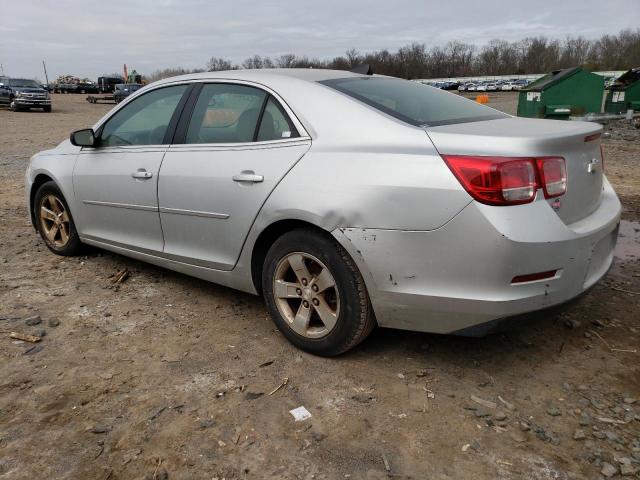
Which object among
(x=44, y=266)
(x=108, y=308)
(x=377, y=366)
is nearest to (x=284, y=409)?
(x=377, y=366)

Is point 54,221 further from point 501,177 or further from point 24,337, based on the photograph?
point 501,177

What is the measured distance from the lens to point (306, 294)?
2975 mm

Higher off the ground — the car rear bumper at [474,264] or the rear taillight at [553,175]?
the rear taillight at [553,175]

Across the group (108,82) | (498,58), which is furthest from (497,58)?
(108,82)

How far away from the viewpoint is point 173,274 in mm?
4484

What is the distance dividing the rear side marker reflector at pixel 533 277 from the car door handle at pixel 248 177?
1435 mm

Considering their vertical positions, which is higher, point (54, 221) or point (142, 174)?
point (142, 174)

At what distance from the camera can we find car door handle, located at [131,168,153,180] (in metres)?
3.70

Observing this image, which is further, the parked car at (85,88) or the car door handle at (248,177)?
the parked car at (85,88)

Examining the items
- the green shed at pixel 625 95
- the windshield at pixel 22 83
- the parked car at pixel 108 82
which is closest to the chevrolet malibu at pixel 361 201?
the green shed at pixel 625 95

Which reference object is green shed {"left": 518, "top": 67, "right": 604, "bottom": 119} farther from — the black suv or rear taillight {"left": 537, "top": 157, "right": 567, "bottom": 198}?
the black suv

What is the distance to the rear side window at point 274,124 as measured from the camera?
3.06 m

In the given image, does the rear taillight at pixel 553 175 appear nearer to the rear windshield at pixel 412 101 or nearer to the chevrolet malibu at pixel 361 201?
the chevrolet malibu at pixel 361 201

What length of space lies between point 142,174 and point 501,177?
2.44 metres
